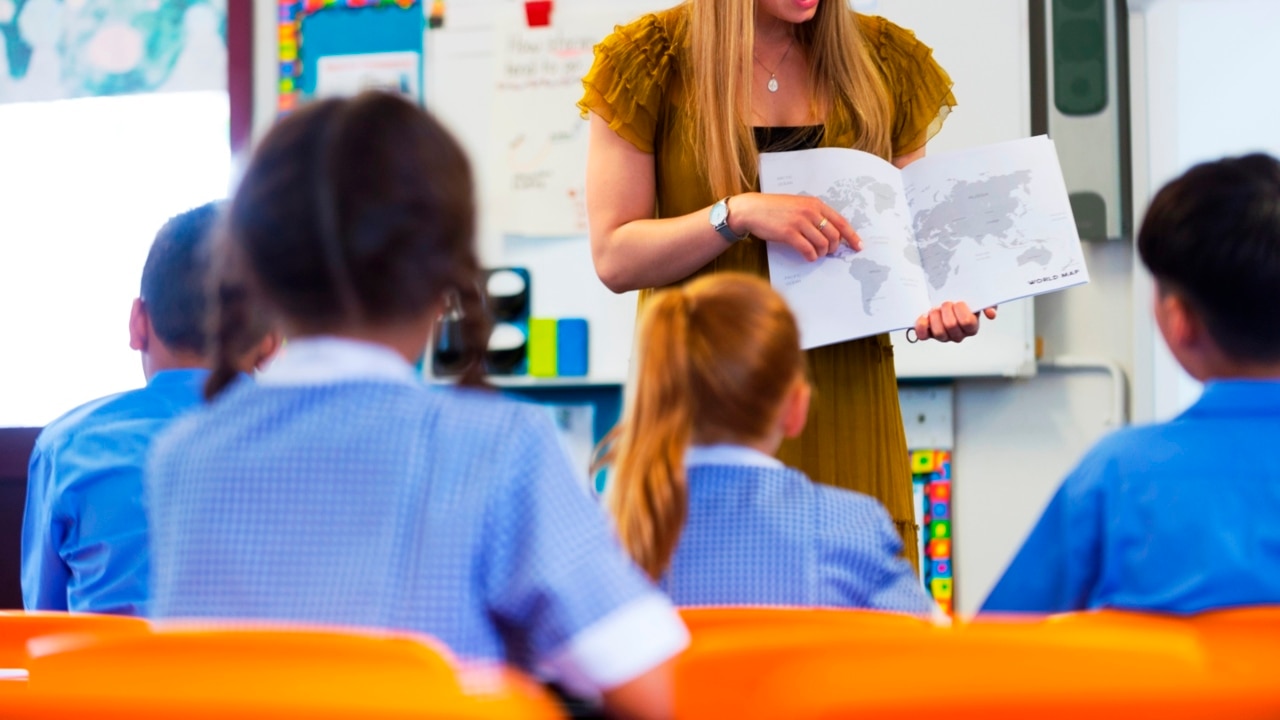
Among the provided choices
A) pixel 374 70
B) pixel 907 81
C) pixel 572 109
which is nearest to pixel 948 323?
pixel 907 81

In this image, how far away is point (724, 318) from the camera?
1364 millimetres

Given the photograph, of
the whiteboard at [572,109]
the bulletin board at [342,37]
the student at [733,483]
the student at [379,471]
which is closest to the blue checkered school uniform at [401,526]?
the student at [379,471]

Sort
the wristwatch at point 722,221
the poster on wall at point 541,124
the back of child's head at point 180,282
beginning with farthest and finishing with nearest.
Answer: the poster on wall at point 541,124, the back of child's head at point 180,282, the wristwatch at point 722,221

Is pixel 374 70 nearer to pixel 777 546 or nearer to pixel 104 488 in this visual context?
pixel 104 488

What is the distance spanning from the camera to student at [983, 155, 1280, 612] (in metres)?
1.12

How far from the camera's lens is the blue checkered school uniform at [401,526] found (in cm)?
91

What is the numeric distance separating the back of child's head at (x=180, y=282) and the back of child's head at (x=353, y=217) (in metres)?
0.89

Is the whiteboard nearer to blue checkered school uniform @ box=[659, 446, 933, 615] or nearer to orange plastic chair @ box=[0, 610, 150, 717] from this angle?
blue checkered school uniform @ box=[659, 446, 933, 615]

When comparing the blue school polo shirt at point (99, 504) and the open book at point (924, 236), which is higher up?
the open book at point (924, 236)

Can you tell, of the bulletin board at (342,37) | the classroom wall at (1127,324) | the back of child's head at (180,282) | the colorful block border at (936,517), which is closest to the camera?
the back of child's head at (180,282)

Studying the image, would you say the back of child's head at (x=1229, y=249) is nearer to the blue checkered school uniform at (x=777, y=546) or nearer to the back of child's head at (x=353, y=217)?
the blue checkered school uniform at (x=777, y=546)

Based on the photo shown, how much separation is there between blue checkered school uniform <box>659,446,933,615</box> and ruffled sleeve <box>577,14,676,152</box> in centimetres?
62

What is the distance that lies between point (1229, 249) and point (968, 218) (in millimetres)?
531

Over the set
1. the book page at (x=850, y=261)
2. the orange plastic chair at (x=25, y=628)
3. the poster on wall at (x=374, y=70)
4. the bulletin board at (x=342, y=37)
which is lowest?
the orange plastic chair at (x=25, y=628)
